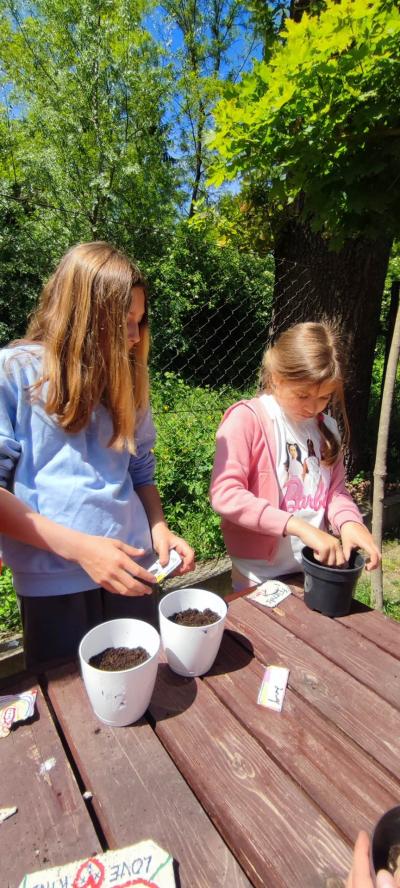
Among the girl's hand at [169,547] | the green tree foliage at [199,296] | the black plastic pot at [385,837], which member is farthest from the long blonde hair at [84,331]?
the green tree foliage at [199,296]

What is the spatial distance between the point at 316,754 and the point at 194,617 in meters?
0.36

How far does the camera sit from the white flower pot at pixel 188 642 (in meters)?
1.00

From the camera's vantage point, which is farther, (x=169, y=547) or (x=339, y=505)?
(x=339, y=505)

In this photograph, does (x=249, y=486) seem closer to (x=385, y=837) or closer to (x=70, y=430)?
(x=70, y=430)

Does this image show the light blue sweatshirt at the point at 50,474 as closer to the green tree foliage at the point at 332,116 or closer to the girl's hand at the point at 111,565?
the girl's hand at the point at 111,565

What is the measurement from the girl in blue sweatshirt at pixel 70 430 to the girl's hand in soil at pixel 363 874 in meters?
0.67

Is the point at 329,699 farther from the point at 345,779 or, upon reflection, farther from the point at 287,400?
the point at 287,400

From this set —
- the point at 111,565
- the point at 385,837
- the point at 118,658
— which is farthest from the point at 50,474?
the point at 385,837

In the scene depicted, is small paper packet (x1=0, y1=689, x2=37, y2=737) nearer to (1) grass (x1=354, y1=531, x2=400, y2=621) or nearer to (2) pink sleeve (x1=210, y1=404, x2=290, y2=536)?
(2) pink sleeve (x1=210, y1=404, x2=290, y2=536)

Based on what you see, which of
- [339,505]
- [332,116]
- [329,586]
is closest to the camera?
[329,586]

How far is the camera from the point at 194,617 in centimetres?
109

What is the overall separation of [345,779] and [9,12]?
1686 centimetres

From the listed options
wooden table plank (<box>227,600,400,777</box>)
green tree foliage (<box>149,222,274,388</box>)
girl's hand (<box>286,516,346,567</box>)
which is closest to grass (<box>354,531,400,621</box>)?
girl's hand (<box>286,516,346,567</box>)

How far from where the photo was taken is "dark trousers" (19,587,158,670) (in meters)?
1.24
